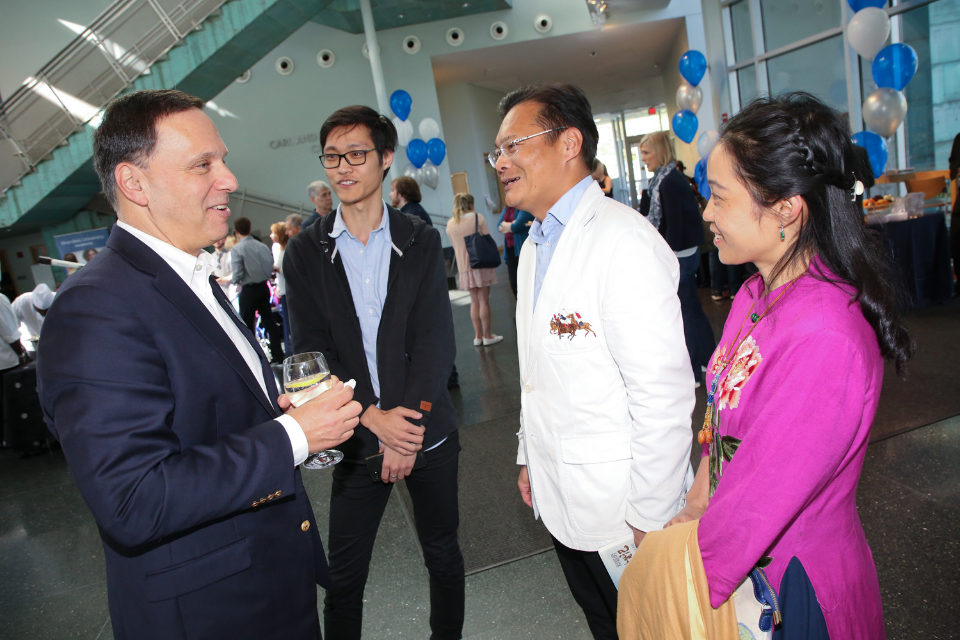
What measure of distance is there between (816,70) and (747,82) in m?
1.66

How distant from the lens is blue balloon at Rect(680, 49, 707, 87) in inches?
376

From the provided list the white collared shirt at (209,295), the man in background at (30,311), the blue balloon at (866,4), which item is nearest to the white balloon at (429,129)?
the blue balloon at (866,4)

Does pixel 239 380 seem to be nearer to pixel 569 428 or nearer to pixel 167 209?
pixel 167 209

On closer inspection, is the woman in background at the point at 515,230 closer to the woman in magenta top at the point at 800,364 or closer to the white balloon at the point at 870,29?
the woman in magenta top at the point at 800,364

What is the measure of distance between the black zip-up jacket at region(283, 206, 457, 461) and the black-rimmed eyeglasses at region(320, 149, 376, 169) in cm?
18

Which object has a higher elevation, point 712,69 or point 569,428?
point 712,69

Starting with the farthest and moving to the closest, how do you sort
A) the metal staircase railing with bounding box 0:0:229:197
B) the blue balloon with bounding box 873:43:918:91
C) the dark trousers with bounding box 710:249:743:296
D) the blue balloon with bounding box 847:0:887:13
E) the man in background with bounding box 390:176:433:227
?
the metal staircase railing with bounding box 0:0:229:197 → the dark trousers with bounding box 710:249:743:296 → the blue balloon with bounding box 847:0:887:13 → the blue balloon with bounding box 873:43:918:91 → the man in background with bounding box 390:176:433:227

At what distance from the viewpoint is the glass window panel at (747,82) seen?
10.2 meters

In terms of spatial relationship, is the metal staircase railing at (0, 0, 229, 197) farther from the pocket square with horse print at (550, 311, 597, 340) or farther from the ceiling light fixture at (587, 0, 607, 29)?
the pocket square with horse print at (550, 311, 597, 340)

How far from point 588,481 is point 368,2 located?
10.1 meters

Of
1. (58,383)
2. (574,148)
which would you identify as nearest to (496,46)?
(574,148)

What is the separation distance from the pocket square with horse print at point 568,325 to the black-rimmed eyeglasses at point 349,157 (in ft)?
2.76

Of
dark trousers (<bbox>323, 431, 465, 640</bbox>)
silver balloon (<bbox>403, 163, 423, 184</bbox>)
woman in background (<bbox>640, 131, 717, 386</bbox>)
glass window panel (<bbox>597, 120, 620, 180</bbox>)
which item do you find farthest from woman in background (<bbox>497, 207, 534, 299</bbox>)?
glass window panel (<bbox>597, 120, 620, 180</bbox>)

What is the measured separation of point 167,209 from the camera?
117 centimetres
